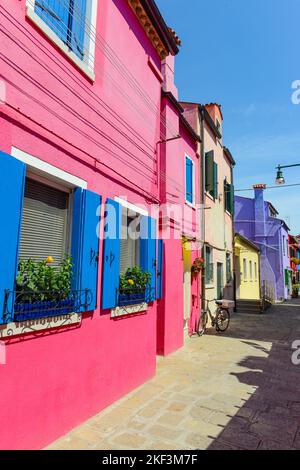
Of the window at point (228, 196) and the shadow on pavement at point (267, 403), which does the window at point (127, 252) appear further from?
the window at point (228, 196)

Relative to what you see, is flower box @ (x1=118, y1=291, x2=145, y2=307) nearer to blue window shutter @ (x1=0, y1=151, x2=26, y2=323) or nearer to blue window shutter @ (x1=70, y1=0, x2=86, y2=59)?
blue window shutter @ (x1=0, y1=151, x2=26, y2=323)

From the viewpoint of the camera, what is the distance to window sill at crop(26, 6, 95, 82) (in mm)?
3330

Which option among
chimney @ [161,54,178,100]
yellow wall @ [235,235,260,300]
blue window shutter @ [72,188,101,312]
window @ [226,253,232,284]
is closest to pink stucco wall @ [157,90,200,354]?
chimney @ [161,54,178,100]

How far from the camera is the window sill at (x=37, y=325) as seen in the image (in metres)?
2.86

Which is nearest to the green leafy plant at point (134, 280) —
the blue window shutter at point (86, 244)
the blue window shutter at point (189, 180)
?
the blue window shutter at point (86, 244)

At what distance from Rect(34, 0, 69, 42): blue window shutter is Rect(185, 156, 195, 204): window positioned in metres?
5.89

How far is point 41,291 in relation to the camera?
3.23 metres

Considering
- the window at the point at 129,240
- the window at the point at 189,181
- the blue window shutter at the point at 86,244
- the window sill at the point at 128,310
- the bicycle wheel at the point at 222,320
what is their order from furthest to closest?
1. the bicycle wheel at the point at 222,320
2. the window at the point at 189,181
3. the window at the point at 129,240
4. the window sill at the point at 128,310
5. the blue window shutter at the point at 86,244

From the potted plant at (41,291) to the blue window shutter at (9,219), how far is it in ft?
0.59

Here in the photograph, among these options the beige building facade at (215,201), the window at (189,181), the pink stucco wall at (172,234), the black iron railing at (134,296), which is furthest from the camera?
the beige building facade at (215,201)

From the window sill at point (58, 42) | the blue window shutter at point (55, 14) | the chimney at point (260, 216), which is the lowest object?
the window sill at point (58, 42)

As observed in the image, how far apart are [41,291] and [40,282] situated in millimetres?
96
